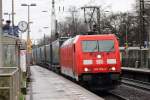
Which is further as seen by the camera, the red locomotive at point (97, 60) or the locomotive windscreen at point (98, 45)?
the locomotive windscreen at point (98, 45)

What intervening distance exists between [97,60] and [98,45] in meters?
0.98

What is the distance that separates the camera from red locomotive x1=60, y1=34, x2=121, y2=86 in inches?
1026

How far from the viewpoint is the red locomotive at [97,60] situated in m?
26.1

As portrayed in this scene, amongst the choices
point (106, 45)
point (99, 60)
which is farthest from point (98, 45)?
point (99, 60)

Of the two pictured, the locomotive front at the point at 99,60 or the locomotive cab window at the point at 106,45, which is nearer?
the locomotive front at the point at 99,60

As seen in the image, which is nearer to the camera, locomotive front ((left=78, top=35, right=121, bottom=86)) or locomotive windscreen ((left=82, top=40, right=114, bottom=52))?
locomotive front ((left=78, top=35, right=121, bottom=86))

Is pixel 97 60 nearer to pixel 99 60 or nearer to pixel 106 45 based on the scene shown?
pixel 99 60

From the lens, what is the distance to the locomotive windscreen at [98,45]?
88.3ft

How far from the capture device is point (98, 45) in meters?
27.1

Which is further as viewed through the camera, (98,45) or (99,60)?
(98,45)

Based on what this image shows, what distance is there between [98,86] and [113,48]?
2.17m

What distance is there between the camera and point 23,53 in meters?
30.8

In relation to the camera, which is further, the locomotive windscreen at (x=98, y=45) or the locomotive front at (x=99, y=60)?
the locomotive windscreen at (x=98, y=45)

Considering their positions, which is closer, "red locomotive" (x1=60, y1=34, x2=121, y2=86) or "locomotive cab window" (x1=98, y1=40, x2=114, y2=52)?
"red locomotive" (x1=60, y1=34, x2=121, y2=86)
